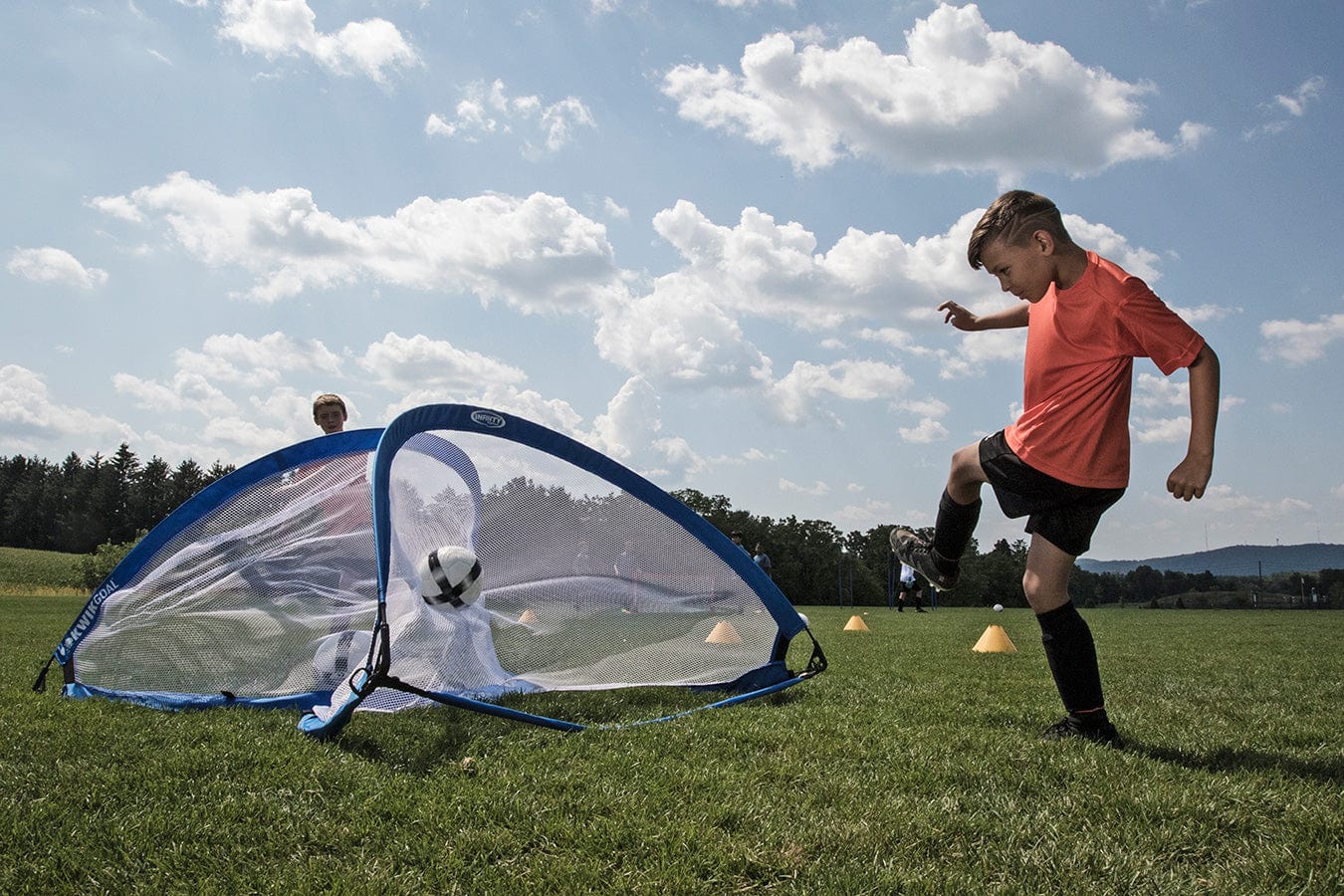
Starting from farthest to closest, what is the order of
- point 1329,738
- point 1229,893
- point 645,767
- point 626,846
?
point 1329,738
point 645,767
point 626,846
point 1229,893

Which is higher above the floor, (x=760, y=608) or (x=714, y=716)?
(x=760, y=608)

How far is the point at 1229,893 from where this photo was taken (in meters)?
1.95

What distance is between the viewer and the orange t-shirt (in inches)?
124

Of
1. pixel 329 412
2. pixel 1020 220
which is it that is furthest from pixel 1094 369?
pixel 329 412

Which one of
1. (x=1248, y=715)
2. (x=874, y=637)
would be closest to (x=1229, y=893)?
(x=1248, y=715)

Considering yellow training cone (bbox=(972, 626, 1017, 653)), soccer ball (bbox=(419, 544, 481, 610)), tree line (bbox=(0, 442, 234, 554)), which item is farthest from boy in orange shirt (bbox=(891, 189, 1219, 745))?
tree line (bbox=(0, 442, 234, 554))

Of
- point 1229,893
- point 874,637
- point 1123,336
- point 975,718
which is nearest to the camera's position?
point 1229,893

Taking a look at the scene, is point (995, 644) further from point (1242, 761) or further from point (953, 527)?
point (1242, 761)

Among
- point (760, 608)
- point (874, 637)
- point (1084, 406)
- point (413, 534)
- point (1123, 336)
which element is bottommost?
point (874, 637)

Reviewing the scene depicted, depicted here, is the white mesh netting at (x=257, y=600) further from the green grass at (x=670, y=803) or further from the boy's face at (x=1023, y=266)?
the boy's face at (x=1023, y=266)

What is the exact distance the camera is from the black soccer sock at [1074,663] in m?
3.40

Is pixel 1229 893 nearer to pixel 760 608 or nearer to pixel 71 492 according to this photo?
pixel 760 608

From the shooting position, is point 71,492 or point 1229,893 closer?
point 1229,893

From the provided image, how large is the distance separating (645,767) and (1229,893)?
165 cm
